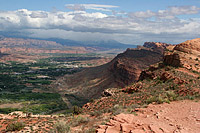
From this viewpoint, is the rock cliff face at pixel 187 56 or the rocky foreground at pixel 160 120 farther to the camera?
the rock cliff face at pixel 187 56

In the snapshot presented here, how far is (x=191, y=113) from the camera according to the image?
14172 millimetres

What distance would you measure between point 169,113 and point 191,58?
76.1 ft

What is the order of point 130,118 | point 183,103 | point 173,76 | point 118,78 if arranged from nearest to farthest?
point 130,118
point 183,103
point 173,76
point 118,78

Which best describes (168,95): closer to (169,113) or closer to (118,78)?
(169,113)

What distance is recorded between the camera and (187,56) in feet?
113

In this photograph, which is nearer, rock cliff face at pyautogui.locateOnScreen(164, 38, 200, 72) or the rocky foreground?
the rocky foreground

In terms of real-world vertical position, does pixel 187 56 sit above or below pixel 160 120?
above

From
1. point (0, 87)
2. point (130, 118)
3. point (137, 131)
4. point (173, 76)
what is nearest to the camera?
point (137, 131)

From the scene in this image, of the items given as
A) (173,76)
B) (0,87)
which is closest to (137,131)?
(173,76)

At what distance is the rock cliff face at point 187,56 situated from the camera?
32.4 meters

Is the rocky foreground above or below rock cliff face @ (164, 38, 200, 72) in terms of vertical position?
below

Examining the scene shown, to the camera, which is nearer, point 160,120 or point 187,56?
point 160,120

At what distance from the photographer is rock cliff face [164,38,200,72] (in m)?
32.4

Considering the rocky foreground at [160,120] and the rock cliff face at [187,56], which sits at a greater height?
the rock cliff face at [187,56]
